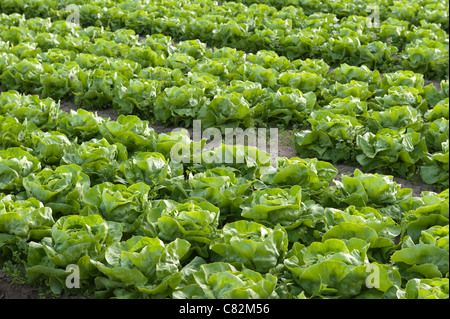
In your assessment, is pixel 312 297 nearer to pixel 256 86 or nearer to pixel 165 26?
pixel 256 86

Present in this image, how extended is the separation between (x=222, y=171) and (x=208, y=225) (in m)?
0.86

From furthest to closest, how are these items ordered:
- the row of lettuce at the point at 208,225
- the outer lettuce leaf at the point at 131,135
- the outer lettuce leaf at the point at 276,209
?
the outer lettuce leaf at the point at 131,135 < the outer lettuce leaf at the point at 276,209 < the row of lettuce at the point at 208,225

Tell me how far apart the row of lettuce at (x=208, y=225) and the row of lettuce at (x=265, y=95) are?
1.10 m

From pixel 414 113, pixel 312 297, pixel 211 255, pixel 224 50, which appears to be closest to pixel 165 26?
pixel 224 50

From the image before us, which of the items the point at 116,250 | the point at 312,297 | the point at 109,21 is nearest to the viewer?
the point at 312,297

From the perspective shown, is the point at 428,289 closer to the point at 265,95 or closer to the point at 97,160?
the point at 97,160

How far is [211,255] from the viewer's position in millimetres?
4098

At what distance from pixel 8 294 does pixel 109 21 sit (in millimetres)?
8994

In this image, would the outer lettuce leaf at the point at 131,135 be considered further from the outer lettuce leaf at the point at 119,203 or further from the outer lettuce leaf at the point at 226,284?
the outer lettuce leaf at the point at 226,284

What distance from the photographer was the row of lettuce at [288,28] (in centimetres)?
943

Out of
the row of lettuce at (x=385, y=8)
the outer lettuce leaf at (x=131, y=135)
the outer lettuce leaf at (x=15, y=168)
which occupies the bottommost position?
the outer lettuce leaf at (x=15, y=168)

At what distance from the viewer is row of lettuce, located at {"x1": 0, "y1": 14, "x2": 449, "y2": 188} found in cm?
594

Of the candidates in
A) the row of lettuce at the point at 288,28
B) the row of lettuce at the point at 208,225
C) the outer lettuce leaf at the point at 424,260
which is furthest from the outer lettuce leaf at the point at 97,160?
the row of lettuce at the point at 288,28

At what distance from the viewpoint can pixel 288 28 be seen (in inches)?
427
